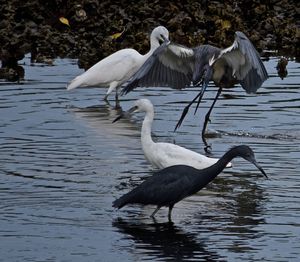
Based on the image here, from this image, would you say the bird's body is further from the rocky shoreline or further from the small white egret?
the small white egret

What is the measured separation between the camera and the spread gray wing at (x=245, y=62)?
14.5 meters

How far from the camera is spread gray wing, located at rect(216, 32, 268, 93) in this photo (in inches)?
572

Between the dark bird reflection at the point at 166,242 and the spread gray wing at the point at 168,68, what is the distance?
13.7 feet

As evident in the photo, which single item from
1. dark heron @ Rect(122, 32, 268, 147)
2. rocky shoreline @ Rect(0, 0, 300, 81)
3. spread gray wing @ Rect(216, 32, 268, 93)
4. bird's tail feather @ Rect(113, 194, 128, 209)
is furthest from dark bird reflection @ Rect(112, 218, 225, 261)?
rocky shoreline @ Rect(0, 0, 300, 81)

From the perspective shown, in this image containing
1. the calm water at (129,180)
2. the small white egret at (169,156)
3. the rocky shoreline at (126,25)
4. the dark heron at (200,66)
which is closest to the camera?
the calm water at (129,180)

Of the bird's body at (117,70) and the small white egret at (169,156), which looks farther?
the bird's body at (117,70)

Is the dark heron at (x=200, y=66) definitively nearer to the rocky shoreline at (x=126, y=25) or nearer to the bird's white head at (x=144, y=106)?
the bird's white head at (x=144, y=106)

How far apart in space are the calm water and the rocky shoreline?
3.22 metres

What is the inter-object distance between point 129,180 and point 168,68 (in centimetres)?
305

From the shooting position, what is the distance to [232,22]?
77.6 ft

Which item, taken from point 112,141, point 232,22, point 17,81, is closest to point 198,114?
point 112,141

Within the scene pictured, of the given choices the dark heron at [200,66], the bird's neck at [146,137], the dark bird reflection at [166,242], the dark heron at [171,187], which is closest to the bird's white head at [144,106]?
the bird's neck at [146,137]

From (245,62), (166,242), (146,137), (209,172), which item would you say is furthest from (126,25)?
(166,242)

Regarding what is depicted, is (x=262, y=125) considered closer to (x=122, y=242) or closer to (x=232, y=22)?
(x=122, y=242)
